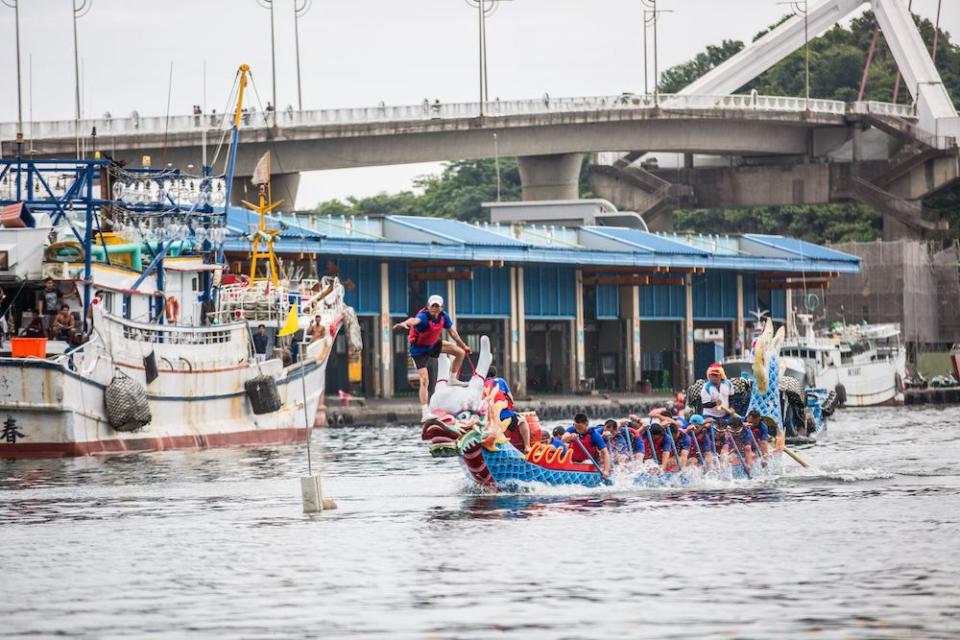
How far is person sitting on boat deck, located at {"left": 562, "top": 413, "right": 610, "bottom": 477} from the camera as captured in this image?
33.8m

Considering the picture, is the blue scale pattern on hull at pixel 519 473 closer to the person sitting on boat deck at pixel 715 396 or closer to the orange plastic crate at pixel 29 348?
the person sitting on boat deck at pixel 715 396

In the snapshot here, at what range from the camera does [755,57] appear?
138 metres

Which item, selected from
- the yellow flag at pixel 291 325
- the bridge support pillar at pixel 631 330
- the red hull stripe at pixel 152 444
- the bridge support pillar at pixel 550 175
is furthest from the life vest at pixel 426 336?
the bridge support pillar at pixel 550 175

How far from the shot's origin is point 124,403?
46.2 m

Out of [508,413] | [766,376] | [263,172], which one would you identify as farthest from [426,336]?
[263,172]

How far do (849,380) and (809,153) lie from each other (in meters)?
39.7

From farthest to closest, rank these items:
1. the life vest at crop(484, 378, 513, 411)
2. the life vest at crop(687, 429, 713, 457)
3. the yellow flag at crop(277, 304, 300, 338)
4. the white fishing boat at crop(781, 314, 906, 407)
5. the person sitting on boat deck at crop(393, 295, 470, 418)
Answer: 1. the white fishing boat at crop(781, 314, 906, 407)
2. the yellow flag at crop(277, 304, 300, 338)
3. the life vest at crop(687, 429, 713, 457)
4. the life vest at crop(484, 378, 513, 411)
5. the person sitting on boat deck at crop(393, 295, 470, 418)

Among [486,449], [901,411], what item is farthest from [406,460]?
[901,411]

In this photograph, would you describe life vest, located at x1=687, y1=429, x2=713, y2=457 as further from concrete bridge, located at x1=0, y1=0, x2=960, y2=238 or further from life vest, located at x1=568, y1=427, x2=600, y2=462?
concrete bridge, located at x1=0, y1=0, x2=960, y2=238

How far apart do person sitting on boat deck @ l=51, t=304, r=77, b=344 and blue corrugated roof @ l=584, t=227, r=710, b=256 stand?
46.3 metres

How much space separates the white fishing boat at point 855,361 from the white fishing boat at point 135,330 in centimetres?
2964

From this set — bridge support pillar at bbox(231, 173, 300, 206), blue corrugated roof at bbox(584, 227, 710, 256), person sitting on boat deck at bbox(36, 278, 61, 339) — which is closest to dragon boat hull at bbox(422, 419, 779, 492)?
person sitting on boat deck at bbox(36, 278, 61, 339)

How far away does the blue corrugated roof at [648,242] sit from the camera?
3543 inches

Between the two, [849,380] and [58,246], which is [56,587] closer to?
[58,246]
